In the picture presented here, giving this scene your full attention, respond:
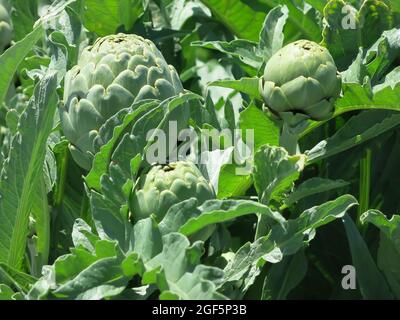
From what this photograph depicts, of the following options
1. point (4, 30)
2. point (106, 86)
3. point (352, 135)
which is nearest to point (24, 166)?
point (106, 86)

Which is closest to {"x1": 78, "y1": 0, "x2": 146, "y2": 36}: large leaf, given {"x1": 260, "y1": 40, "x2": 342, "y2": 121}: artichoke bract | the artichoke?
the artichoke

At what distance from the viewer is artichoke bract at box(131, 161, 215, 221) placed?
118 cm

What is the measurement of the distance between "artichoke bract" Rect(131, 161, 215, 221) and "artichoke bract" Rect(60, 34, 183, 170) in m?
0.14

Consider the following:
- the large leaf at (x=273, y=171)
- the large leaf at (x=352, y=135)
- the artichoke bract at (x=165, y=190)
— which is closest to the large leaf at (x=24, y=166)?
the artichoke bract at (x=165, y=190)

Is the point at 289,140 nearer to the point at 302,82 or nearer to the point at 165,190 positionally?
the point at 302,82

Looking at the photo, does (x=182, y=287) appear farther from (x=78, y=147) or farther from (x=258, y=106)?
(x=258, y=106)

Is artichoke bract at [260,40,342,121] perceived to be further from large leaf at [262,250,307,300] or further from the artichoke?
the artichoke

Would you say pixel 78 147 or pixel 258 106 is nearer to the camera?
pixel 78 147

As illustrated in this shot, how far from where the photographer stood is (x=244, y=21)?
1.77 metres

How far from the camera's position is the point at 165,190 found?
1182mm

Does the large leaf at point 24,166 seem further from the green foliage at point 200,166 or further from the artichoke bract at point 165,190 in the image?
the artichoke bract at point 165,190

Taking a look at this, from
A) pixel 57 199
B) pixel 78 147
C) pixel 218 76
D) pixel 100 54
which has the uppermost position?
pixel 100 54
